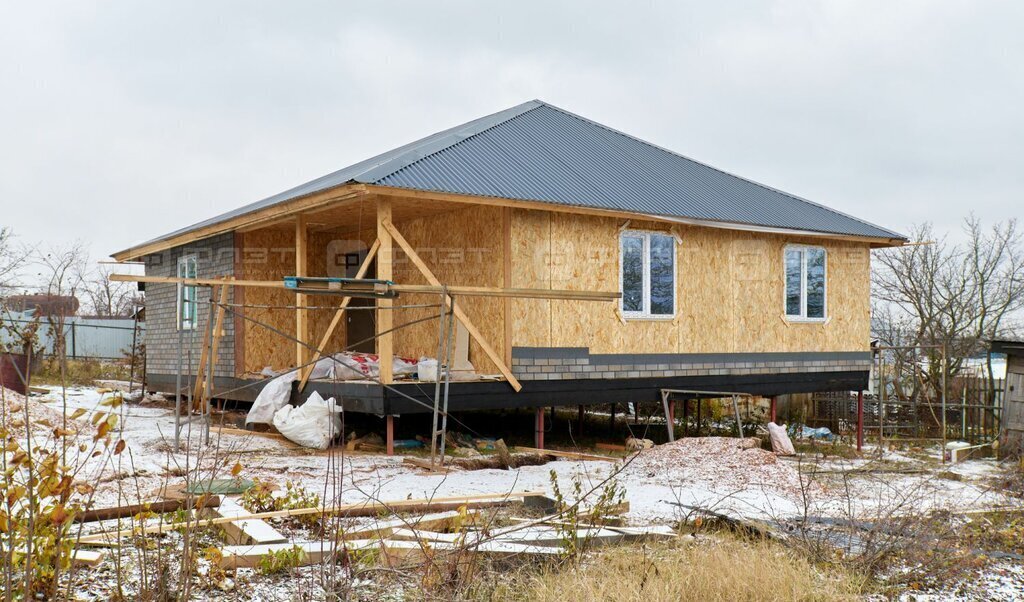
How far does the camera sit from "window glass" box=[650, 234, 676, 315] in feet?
46.0

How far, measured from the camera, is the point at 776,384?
15.9 m

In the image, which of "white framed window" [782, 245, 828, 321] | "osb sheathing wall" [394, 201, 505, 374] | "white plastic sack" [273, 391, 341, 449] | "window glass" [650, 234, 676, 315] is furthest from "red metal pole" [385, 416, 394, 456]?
"white framed window" [782, 245, 828, 321]

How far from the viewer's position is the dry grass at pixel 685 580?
15.5 ft

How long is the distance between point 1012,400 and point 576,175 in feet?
29.0

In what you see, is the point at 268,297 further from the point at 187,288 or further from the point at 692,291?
the point at 692,291

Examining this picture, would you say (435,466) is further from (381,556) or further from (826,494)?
(381,556)

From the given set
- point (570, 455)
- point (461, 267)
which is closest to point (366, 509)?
point (570, 455)

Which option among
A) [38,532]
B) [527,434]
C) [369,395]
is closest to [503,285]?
[369,395]

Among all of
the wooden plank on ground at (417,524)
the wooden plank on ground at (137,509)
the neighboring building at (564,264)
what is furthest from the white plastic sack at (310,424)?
the wooden plank on ground at (417,524)

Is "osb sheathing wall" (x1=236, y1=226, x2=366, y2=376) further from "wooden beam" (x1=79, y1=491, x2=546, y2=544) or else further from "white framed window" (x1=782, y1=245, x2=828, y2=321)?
"wooden beam" (x1=79, y1=491, x2=546, y2=544)

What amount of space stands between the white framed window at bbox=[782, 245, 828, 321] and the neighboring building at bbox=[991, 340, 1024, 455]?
3.12 m

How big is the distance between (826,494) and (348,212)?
762cm

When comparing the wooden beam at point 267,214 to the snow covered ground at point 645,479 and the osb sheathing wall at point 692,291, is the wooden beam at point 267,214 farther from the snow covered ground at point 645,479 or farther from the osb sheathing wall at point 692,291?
the snow covered ground at point 645,479

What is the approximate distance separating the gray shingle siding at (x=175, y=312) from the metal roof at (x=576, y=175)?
73 centimetres
